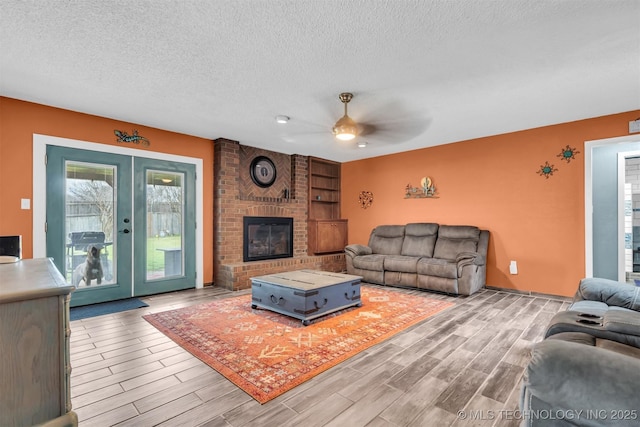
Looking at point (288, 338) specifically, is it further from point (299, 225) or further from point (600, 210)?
point (600, 210)

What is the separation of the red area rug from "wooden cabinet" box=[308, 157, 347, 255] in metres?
2.48

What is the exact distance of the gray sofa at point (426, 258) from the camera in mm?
4391

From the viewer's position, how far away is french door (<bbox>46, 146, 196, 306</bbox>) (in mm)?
3684

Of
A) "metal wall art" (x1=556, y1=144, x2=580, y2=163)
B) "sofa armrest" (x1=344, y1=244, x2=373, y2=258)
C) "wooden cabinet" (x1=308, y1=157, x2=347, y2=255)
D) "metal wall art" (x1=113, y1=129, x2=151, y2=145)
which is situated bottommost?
"sofa armrest" (x1=344, y1=244, x2=373, y2=258)

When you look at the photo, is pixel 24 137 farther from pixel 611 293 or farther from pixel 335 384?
pixel 611 293

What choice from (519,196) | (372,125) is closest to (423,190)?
(519,196)

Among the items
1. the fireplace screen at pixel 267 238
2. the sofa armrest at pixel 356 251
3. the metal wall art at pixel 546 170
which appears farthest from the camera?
the sofa armrest at pixel 356 251

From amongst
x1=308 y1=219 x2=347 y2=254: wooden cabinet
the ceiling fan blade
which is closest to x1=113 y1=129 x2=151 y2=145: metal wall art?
the ceiling fan blade

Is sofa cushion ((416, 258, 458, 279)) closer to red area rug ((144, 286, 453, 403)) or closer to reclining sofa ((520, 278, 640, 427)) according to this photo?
red area rug ((144, 286, 453, 403))

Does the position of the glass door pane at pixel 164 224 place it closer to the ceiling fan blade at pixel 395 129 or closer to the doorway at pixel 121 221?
the doorway at pixel 121 221

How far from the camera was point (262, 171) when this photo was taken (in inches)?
227

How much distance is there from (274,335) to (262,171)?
11.7 feet

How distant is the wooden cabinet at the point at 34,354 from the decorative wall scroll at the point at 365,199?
5679 millimetres

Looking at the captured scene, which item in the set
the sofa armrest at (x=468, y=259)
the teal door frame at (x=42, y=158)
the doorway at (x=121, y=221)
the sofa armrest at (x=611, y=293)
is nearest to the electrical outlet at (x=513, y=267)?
the sofa armrest at (x=468, y=259)
